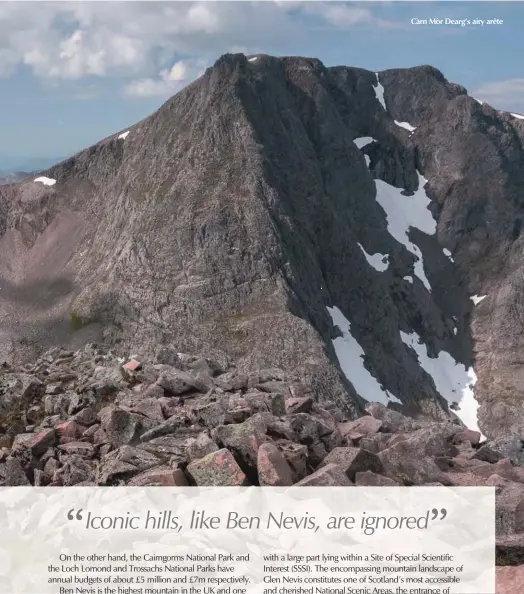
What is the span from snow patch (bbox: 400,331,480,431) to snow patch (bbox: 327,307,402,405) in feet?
72.1

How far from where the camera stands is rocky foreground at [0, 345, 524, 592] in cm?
1480

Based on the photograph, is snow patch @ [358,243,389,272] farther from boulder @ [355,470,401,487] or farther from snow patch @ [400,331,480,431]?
boulder @ [355,470,401,487]

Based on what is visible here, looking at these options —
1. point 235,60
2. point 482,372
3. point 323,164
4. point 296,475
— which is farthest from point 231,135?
point 296,475

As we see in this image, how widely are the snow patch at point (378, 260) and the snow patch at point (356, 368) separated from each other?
29.5 metres

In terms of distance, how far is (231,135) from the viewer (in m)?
154

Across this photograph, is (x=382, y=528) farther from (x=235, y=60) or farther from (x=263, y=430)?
(x=235, y=60)

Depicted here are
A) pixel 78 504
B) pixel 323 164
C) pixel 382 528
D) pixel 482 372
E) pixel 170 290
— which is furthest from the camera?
pixel 323 164

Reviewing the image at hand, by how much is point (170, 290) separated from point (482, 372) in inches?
3475

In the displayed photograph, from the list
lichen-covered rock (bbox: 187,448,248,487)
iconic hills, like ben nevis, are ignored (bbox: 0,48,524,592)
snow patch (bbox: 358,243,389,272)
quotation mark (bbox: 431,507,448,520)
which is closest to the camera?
quotation mark (bbox: 431,507,448,520)

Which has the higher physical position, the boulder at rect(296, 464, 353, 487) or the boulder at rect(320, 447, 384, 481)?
the boulder at rect(320, 447, 384, 481)

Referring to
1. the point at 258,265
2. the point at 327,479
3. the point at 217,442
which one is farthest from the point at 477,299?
the point at 327,479

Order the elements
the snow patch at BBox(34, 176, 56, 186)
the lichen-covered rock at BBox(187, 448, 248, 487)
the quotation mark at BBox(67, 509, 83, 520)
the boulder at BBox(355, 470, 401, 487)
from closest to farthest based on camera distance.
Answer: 1. the quotation mark at BBox(67, 509, 83, 520)
2. the lichen-covered rock at BBox(187, 448, 248, 487)
3. the boulder at BBox(355, 470, 401, 487)
4. the snow patch at BBox(34, 176, 56, 186)

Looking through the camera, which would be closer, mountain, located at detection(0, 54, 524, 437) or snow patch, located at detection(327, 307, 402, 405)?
mountain, located at detection(0, 54, 524, 437)

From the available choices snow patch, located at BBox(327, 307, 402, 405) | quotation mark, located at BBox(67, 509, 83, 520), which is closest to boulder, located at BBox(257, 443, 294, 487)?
quotation mark, located at BBox(67, 509, 83, 520)
